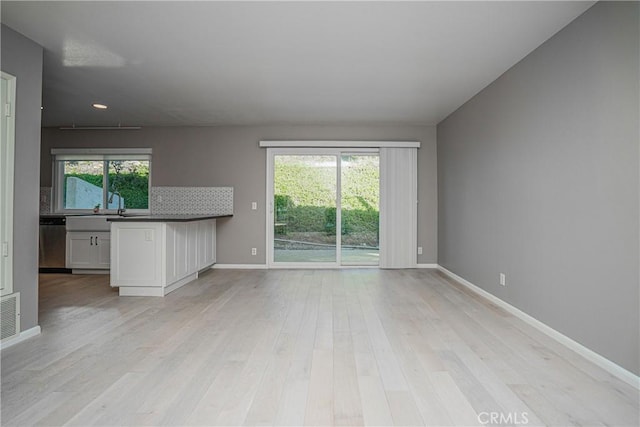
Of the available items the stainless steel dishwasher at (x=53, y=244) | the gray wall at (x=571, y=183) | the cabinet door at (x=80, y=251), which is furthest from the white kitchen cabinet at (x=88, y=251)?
the gray wall at (x=571, y=183)

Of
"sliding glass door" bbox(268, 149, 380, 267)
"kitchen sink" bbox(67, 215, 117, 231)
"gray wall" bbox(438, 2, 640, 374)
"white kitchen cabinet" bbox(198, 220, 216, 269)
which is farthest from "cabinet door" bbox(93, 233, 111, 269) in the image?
"gray wall" bbox(438, 2, 640, 374)

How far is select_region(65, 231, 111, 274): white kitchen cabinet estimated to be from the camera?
557 centimetres

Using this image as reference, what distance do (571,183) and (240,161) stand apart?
482cm

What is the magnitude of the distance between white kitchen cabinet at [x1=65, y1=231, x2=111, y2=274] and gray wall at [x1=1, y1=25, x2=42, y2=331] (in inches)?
109

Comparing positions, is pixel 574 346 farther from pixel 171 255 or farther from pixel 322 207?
pixel 322 207

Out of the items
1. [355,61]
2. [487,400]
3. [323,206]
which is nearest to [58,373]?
[487,400]

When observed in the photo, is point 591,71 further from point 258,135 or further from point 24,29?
point 258,135

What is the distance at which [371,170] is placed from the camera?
6234mm

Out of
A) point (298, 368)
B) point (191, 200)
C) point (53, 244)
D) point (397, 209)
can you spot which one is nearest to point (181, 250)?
point (191, 200)

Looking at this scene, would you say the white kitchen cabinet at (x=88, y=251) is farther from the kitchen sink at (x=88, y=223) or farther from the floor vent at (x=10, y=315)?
the floor vent at (x=10, y=315)

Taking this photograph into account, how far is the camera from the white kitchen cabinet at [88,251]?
557 cm

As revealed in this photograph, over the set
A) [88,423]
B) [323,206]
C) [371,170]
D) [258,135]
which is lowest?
[88,423]

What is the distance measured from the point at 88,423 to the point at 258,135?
5.06 meters

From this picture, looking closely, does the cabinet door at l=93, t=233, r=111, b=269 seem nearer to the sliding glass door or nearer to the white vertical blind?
the sliding glass door
